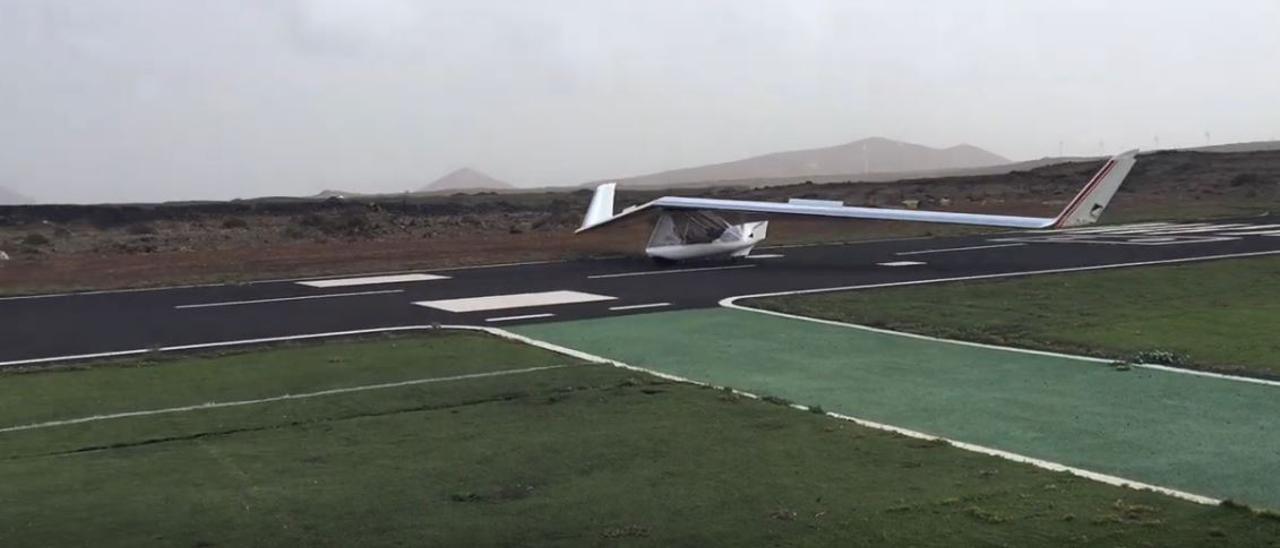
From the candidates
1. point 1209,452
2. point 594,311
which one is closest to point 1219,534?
point 1209,452

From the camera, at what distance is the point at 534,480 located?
748 centimetres

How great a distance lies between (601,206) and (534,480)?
23191 mm

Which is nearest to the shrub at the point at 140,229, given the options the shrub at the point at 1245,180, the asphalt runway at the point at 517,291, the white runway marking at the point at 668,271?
the asphalt runway at the point at 517,291

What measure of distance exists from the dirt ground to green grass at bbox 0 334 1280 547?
1586cm

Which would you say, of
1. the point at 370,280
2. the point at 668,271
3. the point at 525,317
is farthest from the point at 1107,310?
the point at 370,280

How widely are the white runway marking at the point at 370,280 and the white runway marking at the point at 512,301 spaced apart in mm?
3772

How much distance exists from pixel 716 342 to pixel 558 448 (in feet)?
20.1

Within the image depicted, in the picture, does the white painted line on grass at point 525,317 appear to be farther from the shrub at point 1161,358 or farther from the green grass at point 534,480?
the shrub at point 1161,358

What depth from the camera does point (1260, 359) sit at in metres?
11.5

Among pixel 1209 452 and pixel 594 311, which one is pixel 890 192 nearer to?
pixel 594 311

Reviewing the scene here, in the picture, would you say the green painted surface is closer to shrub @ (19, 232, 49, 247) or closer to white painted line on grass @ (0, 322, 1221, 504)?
white painted line on grass @ (0, 322, 1221, 504)

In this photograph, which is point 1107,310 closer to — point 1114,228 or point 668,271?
point 668,271

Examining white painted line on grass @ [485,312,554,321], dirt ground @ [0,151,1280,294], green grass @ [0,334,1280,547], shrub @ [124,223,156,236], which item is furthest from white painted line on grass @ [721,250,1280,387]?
shrub @ [124,223,156,236]

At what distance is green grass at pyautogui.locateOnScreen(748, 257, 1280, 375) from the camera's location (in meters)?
12.7
